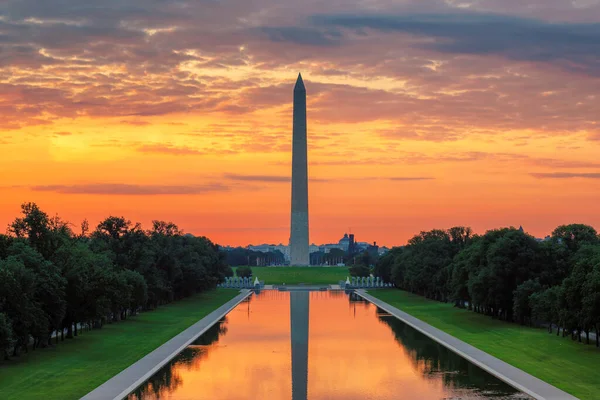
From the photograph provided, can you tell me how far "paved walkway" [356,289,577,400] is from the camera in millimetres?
35344

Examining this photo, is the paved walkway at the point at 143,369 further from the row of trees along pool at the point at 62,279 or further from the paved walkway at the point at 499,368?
the paved walkway at the point at 499,368

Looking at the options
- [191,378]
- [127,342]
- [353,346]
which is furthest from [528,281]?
[191,378]

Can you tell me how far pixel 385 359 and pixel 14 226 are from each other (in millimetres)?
24938

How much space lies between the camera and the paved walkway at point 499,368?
116 ft

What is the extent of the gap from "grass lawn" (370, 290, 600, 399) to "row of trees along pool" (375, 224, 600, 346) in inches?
52.4

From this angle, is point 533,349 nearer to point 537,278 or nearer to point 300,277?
point 537,278

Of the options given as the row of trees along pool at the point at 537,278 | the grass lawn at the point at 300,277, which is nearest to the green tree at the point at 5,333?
the row of trees along pool at the point at 537,278

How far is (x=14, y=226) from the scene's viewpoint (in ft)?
185

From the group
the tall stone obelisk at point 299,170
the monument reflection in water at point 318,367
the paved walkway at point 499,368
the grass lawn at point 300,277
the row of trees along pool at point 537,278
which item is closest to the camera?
the paved walkway at point 499,368

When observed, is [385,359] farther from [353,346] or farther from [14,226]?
[14,226]

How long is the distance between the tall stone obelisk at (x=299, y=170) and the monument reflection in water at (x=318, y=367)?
8327cm

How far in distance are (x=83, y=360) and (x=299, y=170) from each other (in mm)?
110310

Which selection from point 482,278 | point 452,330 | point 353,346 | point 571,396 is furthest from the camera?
point 482,278

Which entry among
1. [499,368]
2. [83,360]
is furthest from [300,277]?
[499,368]
